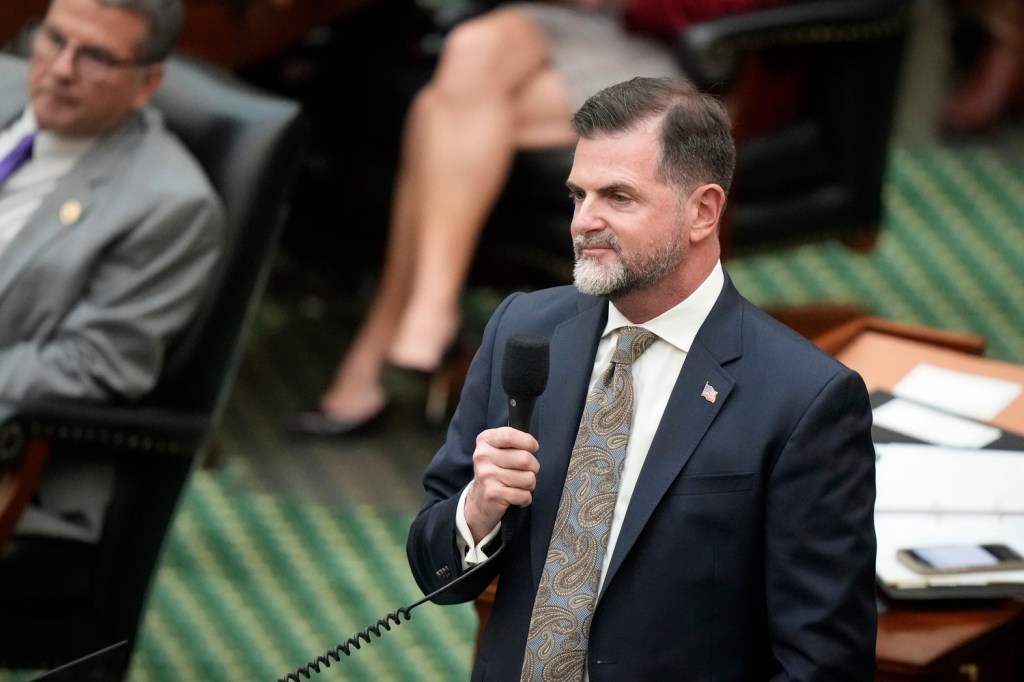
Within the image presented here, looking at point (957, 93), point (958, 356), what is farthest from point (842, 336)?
point (957, 93)

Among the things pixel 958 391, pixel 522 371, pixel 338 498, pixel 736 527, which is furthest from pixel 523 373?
pixel 338 498

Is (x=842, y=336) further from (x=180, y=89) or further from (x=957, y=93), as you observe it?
(x=957, y=93)

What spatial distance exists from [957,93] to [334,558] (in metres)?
2.70

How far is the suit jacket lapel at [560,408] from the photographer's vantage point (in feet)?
5.35

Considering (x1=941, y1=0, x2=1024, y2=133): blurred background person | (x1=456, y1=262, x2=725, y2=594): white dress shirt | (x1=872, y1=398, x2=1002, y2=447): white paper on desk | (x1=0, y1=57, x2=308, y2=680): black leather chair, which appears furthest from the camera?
(x1=941, y1=0, x2=1024, y2=133): blurred background person

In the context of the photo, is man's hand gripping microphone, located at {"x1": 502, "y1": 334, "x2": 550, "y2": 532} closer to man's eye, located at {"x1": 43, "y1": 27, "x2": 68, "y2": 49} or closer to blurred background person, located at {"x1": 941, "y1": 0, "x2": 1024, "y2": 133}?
man's eye, located at {"x1": 43, "y1": 27, "x2": 68, "y2": 49}

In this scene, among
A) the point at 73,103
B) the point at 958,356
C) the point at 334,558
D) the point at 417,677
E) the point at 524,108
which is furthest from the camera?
the point at 524,108

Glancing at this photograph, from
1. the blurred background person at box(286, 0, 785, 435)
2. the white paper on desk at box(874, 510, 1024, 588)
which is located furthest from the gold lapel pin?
the white paper on desk at box(874, 510, 1024, 588)

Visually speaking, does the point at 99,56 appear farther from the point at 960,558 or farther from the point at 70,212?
the point at 960,558

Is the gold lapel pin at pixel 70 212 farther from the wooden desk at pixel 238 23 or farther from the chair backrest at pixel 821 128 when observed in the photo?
the chair backrest at pixel 821 128

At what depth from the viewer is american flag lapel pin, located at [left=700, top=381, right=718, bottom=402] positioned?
1570 mm

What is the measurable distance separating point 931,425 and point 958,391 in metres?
0.12

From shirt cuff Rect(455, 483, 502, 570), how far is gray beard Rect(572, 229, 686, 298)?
24cm

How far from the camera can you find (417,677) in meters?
2.69
